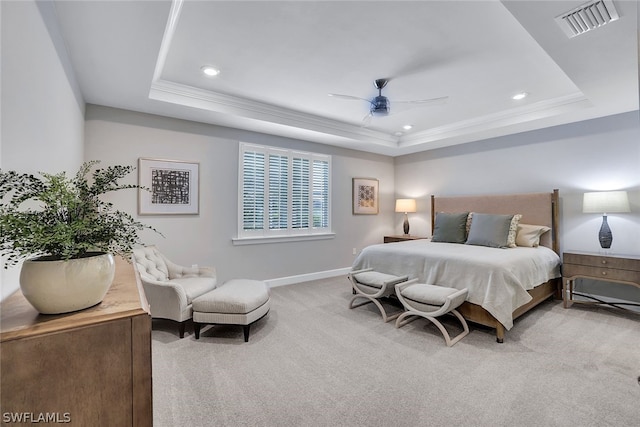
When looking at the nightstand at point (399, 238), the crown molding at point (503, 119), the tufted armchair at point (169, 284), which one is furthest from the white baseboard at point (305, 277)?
the crown molding at point (503, 119)

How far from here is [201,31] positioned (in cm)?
229

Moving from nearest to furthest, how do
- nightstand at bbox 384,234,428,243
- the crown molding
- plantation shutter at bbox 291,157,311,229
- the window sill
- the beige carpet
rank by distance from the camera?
the beige carpet → the crown molding → the window sill → plantation shutter at bbox 291,157,311,229 → nightstand at bbox 384,234,428,243

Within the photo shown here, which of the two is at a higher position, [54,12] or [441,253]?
[54,12]

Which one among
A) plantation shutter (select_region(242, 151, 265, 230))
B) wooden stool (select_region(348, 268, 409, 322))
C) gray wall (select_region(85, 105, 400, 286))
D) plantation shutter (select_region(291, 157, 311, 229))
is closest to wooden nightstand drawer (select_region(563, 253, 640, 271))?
wooden stool (select_region(348, 268, 409, 322))

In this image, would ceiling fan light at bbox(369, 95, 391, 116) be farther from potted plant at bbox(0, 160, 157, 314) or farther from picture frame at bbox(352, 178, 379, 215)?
potted plant at bbox(0, 160, 157, 314)

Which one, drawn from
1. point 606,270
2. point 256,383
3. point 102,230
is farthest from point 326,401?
point 606,270

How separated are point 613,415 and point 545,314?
6.09 feet

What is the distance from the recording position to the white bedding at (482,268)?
273 centimetres

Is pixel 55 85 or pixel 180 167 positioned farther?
pixel 180 167

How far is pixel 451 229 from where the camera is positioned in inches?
175

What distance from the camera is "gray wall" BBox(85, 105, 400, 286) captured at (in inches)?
135

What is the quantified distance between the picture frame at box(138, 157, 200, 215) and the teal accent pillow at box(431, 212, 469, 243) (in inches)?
143

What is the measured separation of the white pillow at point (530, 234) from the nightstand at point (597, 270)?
1.27 feet

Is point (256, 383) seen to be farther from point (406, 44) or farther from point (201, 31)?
point (406, 44)
